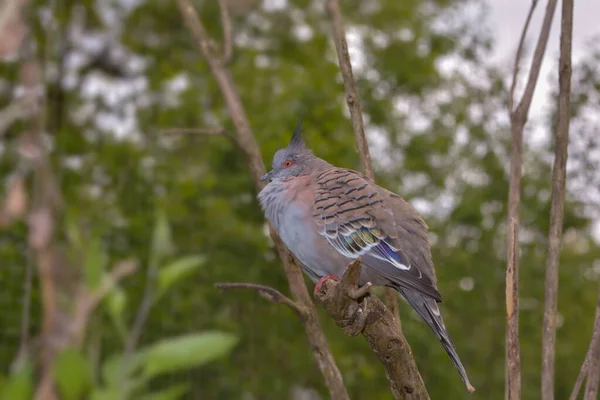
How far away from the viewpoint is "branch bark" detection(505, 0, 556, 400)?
2.37 meters

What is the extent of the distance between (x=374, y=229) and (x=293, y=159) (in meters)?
0.81

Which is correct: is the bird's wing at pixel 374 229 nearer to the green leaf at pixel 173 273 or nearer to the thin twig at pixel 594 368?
the thin twig at pixel 594 368

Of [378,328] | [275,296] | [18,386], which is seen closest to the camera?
[18,386]

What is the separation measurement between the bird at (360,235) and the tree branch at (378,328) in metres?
0.51

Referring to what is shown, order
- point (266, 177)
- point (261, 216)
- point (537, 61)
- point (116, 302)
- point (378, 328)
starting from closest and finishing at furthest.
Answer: point (116, 302) → point (378, 328) → point (537, 61) → point (266, 177) → point (261, 216)

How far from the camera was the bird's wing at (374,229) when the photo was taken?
313 cm

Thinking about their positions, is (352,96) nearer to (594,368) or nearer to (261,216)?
(594,368)

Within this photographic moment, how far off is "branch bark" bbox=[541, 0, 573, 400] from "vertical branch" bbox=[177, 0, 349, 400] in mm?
858

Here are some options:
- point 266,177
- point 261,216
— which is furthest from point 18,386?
point 261,216

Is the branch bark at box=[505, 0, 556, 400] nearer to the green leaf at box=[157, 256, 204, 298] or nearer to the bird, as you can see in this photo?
the bird

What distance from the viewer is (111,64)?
7824 millimetres

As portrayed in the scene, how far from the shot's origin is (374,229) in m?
3.20

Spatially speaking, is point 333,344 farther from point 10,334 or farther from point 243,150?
point 243,150

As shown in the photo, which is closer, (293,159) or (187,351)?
(187,351)
